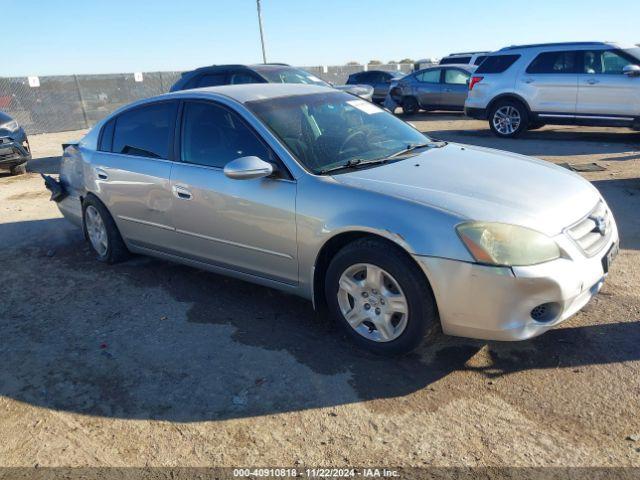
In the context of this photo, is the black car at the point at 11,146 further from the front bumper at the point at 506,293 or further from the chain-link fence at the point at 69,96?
the front bumper at the point at 506,293

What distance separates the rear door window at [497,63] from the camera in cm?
1165

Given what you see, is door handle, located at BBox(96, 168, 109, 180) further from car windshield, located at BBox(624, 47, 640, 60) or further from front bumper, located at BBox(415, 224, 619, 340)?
car windshield, located at BBox(624, 47, 640, 60)

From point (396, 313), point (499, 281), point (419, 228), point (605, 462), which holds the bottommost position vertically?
point (605, 462)

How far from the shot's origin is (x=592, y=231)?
3320 mm

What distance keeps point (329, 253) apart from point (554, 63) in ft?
31.1

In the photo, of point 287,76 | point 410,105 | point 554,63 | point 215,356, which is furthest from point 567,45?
point 215,356

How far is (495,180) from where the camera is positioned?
3.51 meters

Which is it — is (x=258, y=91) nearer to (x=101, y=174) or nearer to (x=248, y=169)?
(x=248, y=169)

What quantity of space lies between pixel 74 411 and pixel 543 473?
2461 millimetres

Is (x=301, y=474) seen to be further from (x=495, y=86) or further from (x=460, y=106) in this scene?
(x=460, y=106)

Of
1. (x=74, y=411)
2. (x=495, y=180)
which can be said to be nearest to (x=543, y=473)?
(x=495, y=180)

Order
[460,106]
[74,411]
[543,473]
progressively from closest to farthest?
[543,473]
[74,411]
[460,106]

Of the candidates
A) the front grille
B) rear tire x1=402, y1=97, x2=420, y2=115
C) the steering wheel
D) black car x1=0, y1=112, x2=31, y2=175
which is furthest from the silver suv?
black car x1=0, y1=112, x2=31, y2=175

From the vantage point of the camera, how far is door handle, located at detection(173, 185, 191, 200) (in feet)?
13.9
